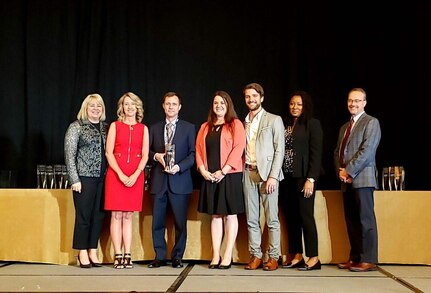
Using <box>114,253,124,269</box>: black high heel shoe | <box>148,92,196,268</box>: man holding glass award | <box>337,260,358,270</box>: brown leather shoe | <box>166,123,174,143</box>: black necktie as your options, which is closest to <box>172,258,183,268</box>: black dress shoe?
<box>148,92,196,268</box>: man holding glass award

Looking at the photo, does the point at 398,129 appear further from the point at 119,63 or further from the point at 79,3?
the point at 79,3

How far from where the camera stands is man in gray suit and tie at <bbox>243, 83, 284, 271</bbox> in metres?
4.70

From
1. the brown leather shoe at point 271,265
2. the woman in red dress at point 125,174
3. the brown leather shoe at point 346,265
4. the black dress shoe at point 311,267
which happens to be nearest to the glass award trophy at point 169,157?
the woman in red dress at point 125,174

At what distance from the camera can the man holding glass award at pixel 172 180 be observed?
15.8 ft

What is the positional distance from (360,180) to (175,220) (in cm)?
140

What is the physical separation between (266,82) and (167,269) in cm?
217

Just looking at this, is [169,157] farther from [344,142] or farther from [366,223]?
[366,223]

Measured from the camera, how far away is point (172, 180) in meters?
4.82

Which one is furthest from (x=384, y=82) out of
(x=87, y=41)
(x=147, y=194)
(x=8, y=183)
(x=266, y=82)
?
(x=8, y=183)

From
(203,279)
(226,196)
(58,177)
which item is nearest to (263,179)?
(226,196)

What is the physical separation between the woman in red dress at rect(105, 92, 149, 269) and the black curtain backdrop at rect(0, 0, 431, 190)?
129 centimetres

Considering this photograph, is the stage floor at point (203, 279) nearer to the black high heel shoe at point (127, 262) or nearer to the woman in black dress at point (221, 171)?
the black high heel shoe at point (127, 262)

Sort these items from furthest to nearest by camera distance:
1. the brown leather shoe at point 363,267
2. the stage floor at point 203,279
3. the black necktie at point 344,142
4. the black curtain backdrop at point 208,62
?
the black curtain backdrop at point 208,62 → the black necktie at point 344,142 → the brown leather shoe at point 363,267 → the stage floor at point 203,279

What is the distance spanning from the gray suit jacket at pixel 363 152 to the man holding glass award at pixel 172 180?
119cm
